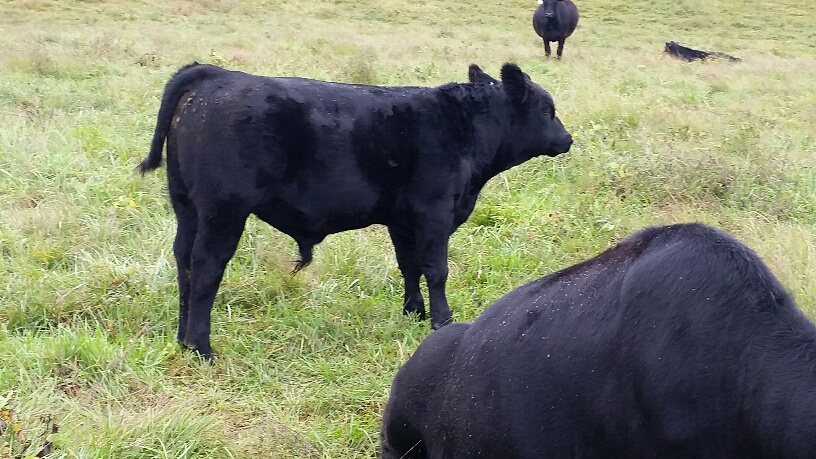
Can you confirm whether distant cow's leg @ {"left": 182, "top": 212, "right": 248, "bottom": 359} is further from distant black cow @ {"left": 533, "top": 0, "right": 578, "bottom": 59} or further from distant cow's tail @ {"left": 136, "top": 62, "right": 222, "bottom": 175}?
distant black cow @ {"left": 533, "top": 0, "right": 578, "bottom": 59}

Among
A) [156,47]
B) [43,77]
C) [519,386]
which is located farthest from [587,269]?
[156,47]

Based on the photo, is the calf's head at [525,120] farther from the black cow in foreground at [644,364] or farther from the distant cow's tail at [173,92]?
the black cow in foreground at [644,364]

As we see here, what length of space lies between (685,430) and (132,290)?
3.48 metres

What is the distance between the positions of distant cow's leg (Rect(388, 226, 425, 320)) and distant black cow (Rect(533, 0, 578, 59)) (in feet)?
44.3

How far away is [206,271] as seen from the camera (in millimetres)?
4219

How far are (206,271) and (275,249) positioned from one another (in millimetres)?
1141

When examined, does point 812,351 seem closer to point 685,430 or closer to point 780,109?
point 685,430

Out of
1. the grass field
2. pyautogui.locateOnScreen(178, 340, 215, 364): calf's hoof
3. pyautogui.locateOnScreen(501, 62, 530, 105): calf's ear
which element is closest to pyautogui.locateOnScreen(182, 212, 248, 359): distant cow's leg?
pyautogui.locateOnScreen(178, 340, 215, 364): calf's hoof

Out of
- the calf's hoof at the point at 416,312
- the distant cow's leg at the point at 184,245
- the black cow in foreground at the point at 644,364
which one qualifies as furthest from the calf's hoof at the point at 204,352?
the black cow in foreground at the point at 644,364

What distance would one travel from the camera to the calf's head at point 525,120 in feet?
17.3

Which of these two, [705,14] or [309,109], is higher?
[309,109]

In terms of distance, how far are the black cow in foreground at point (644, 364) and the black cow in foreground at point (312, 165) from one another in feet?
6.14

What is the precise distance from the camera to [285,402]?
3729 mm

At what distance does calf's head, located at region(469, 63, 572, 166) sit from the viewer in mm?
5262
